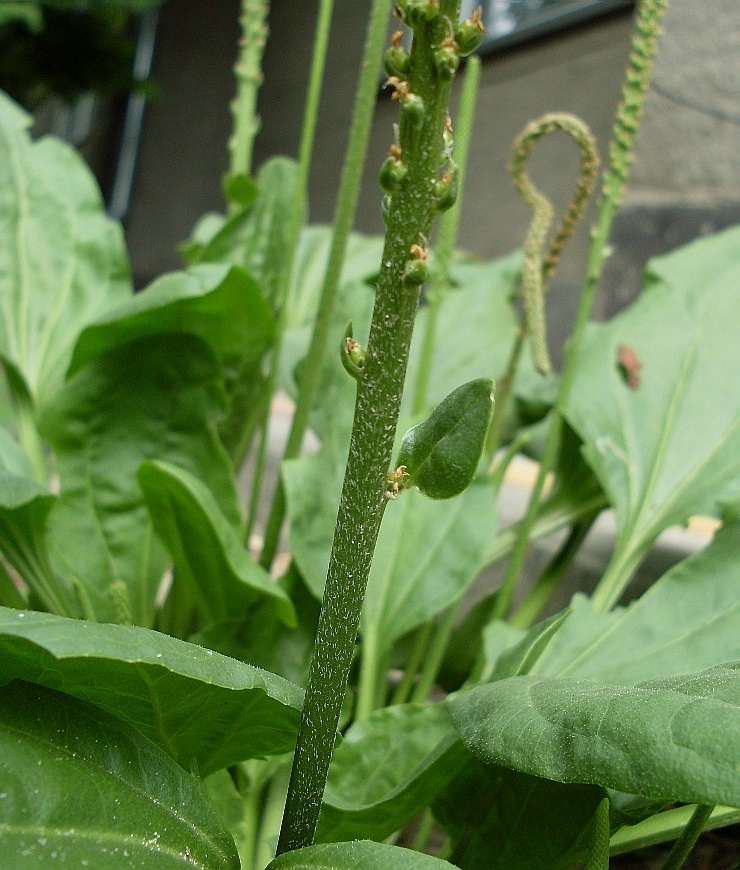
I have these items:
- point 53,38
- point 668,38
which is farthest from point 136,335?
point 53,38

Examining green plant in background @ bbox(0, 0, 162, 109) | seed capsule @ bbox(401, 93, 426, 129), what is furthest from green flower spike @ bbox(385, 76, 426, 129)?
green plant in background @ bbox(0, 0, 162, 109)

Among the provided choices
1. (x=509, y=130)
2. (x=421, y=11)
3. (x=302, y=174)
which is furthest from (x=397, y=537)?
(x=509, y=130)

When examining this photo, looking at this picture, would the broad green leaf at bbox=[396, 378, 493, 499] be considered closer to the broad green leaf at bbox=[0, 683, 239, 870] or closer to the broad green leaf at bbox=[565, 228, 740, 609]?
the broad green leaf at bbox=[0, 683, 239, 870]

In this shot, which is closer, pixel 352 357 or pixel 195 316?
pixel 352 357

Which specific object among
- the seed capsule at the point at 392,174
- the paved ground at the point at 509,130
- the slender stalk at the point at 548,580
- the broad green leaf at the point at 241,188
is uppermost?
the paved ground at the point at 509,130

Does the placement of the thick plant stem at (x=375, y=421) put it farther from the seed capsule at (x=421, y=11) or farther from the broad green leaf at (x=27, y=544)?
the broad green leaf at (x=27, y=544)

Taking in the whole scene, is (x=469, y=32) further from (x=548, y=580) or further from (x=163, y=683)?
(x=548, y=580)

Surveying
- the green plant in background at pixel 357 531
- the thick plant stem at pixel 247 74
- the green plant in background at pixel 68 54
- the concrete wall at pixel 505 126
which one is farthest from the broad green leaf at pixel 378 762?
the green plant in background at pixel 68 54
